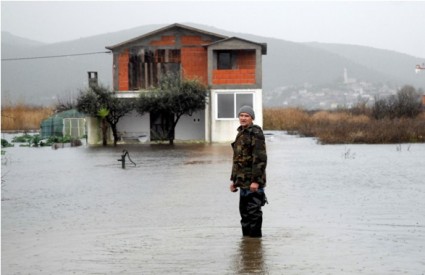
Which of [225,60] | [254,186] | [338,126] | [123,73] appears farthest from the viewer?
[338,126]

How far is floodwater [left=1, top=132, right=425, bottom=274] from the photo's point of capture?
8.98 m

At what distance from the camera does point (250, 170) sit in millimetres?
10469

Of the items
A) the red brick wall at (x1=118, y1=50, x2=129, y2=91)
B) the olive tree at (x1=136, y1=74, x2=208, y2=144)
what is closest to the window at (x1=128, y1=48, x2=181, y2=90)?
the red brick wall at (x1=118, y1=50, x2=129, y2=91)

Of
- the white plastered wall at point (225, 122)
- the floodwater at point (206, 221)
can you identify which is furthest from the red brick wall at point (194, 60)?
the floodwater at point (206, 221)

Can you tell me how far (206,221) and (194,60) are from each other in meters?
30.5

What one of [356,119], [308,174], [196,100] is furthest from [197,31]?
[308,174]

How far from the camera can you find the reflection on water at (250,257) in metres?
8.46

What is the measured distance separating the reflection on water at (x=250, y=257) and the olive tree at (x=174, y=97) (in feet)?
96.2

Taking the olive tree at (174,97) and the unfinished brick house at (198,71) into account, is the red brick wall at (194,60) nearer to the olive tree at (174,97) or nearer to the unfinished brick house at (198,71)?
the unfinished brick house at (198,71)

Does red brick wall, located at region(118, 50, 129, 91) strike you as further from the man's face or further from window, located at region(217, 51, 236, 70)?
the man's face

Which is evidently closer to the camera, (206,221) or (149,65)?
(206,221)

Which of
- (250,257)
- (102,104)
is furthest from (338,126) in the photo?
(250,257)

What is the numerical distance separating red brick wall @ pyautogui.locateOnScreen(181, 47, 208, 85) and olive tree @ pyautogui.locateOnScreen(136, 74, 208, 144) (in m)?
1.66

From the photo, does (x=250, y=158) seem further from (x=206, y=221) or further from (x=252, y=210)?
(x=206, y=221)
